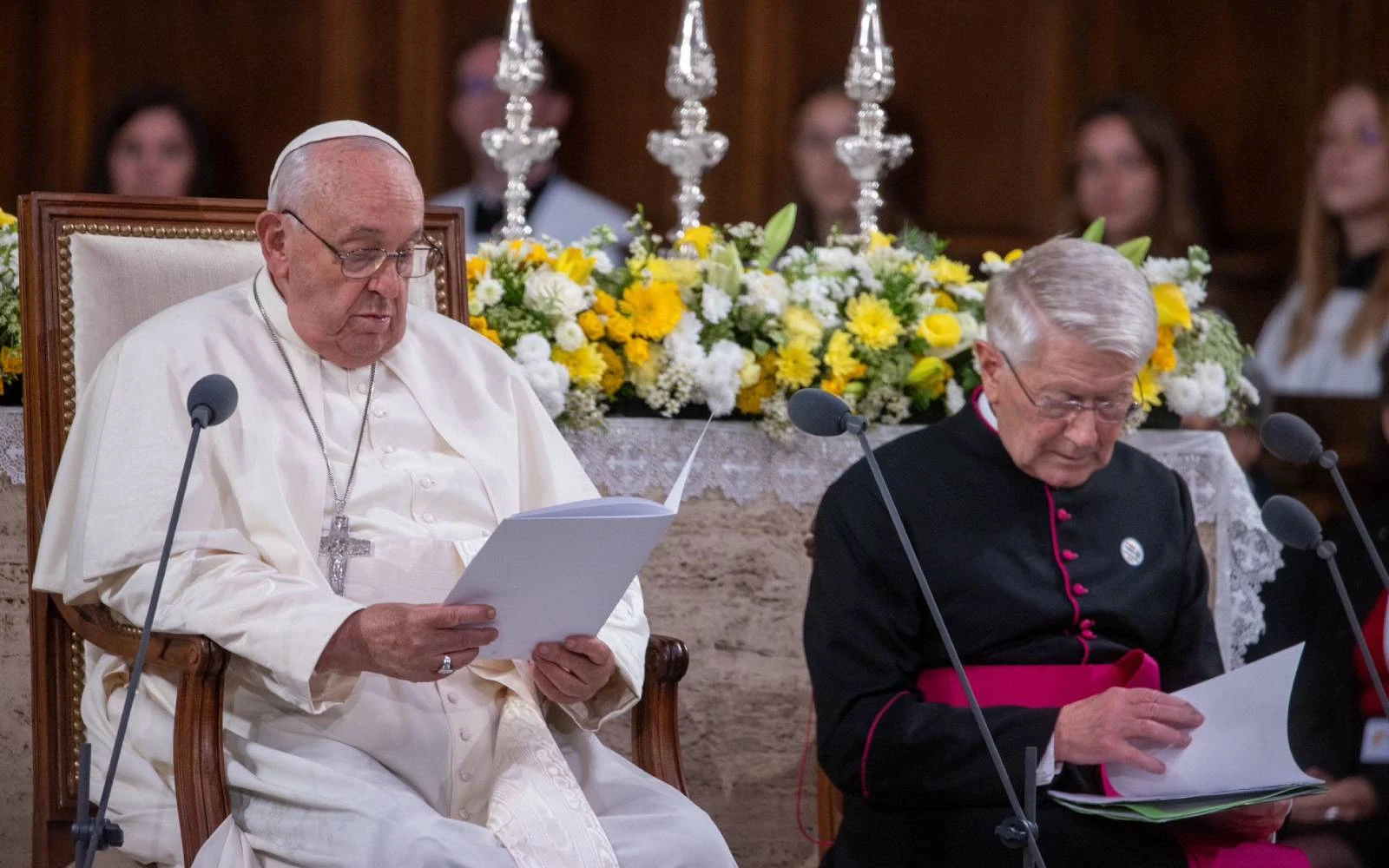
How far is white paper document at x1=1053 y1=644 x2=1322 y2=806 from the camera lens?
280 centimetres

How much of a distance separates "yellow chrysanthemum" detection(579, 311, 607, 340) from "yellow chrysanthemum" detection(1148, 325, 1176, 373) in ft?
4.00

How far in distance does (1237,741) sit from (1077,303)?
0.75 m

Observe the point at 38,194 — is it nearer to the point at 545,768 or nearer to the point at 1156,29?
the point at 545,768

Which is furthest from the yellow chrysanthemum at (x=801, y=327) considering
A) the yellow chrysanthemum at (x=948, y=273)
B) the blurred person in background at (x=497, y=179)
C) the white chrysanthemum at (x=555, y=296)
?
the blurred person in background at (x=497, y=179)

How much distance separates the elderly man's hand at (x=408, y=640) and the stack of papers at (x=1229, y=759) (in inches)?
36.5

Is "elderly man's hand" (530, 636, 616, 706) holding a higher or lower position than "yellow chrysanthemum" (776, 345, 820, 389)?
lower

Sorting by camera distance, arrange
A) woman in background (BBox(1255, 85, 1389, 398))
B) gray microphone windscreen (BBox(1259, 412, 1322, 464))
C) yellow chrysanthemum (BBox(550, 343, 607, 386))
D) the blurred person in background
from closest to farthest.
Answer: gray microphone windscreen (BBox(1259, 412, 1322, 464))
yellow chrysanthemum (BBox(550, 343, 607, 386))
woman in background (BBox(1255, 85, 1389, 398))
the blurred person in background

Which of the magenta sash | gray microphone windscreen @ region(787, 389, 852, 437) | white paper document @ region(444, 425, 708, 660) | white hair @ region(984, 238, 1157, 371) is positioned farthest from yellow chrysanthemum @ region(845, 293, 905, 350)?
white paper document @ region(444, 425, 708, 660)

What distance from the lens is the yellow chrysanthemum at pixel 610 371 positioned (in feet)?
13.1

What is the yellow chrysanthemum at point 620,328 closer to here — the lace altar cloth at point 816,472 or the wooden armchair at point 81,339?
the lace altar cloth at point 816,472

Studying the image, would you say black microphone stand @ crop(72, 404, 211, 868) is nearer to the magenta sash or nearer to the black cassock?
the black cassock

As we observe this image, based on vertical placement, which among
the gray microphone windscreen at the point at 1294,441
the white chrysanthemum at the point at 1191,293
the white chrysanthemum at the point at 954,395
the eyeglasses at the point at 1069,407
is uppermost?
the gray microphone windscreen at the point at 1294,441

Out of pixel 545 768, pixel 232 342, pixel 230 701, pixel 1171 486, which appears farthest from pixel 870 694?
pixel 232 342

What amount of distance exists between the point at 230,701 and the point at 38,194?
3.36ft
